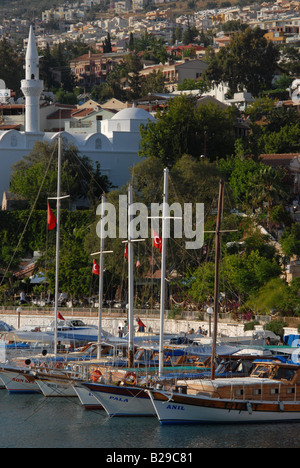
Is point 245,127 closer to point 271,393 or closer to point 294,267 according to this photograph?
point 294,267

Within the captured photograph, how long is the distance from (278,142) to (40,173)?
2257cm

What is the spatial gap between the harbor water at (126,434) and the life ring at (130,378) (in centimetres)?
123

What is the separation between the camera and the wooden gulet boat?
3378 cm

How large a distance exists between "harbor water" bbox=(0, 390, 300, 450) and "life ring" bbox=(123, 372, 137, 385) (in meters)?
1.23

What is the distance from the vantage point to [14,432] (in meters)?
34.3

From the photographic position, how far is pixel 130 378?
118 feet

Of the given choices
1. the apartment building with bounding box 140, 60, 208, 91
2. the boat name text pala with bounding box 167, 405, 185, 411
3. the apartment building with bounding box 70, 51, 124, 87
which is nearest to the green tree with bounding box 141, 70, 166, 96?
the apartment building with bounding box 140, 60, 208, 91

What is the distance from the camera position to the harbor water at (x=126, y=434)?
105 feet

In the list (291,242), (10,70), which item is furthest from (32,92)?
(10,70)

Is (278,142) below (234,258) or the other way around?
the other way around

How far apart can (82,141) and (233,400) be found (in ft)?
156

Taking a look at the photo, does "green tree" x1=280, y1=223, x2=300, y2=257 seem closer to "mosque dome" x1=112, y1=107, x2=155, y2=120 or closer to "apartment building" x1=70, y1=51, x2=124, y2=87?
"mosque dome" x1=112, y1=107, x2=155, y2=120

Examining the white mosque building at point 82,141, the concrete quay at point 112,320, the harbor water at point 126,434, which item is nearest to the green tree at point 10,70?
the white mosque building at point 82,141
